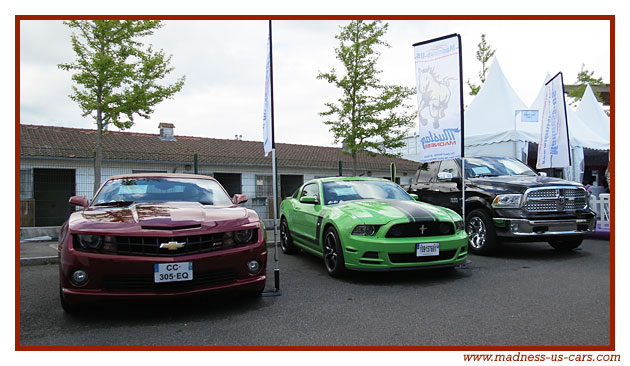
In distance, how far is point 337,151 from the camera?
30312 millimetres

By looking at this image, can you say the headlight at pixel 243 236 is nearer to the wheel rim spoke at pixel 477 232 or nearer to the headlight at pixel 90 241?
the headlight at pixel 90 241

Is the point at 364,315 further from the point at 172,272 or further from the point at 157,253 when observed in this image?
the point at 157,253

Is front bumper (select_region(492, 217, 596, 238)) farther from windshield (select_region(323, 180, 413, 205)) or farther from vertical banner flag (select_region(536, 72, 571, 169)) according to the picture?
vertical banner flag (select_region(536, 72, 571, 169))

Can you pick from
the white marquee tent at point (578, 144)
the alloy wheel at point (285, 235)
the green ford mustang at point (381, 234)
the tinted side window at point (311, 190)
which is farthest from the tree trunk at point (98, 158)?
the white marquee tent at point (578, 144)

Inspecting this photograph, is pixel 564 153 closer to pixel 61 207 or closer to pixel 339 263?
pixel 339 263

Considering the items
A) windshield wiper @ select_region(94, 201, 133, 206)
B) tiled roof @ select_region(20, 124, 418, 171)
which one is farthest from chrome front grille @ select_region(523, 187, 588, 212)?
tiled roof @ select_region(20, 124, 418, 171)

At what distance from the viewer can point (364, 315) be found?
380 cm

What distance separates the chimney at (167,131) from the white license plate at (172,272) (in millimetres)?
20940

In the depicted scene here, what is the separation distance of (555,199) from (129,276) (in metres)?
6.45

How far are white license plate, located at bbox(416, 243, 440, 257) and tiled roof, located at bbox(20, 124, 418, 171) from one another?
1322cm

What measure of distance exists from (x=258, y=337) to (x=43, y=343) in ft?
5.45

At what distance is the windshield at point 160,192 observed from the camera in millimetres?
4758

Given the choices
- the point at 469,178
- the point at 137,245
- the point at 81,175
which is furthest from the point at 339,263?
the point at 81,175

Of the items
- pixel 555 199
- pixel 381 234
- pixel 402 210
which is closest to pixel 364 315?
pixel 381 234
